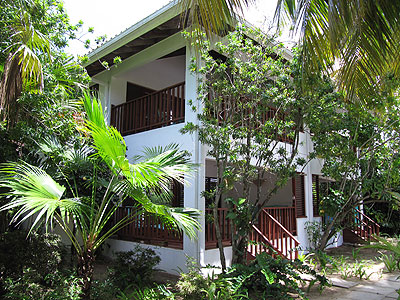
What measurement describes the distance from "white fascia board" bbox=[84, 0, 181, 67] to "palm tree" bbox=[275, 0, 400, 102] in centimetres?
268

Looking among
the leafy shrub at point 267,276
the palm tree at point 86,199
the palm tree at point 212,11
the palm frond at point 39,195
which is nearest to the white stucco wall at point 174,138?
the leafy shrub at point 267,276

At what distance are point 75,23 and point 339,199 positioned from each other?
7.06 meters

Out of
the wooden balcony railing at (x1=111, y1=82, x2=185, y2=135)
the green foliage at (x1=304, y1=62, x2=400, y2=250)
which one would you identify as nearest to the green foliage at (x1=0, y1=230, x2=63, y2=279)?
the wooden balcony railing at (x1=111, y1=82, x2=185, y2=135)

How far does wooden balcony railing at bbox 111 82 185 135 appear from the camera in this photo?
27.6ft

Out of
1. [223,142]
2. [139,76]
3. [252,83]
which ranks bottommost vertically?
[223,142]

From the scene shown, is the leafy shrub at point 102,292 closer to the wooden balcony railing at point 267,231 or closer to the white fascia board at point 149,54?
the wooden balcony railing at point 267,231

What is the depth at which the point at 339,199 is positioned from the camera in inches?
313

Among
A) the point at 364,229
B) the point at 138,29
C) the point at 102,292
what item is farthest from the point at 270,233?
the point at 364,229

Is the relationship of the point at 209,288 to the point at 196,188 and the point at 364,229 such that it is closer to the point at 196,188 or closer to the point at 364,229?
the point at 196,188

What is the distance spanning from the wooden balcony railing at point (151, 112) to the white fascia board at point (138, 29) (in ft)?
4.88

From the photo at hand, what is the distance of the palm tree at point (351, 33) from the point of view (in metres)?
4.03

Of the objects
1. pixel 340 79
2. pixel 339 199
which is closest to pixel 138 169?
pixel 340 79

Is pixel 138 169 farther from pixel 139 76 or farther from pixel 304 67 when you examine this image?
pixel 139 76

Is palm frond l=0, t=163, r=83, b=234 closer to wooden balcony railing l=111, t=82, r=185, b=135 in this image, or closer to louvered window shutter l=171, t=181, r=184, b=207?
louvered window shutter l=171, t=181, r=184, b=207
